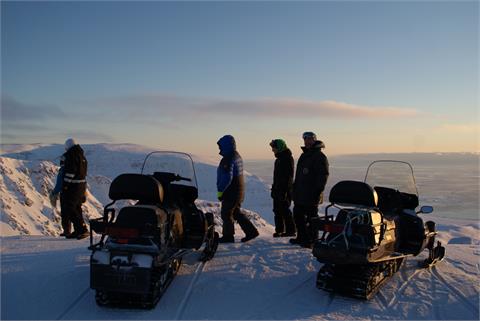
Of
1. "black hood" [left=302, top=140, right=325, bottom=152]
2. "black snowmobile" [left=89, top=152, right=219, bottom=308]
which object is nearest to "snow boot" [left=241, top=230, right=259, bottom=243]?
"black snowmobile" [left=89, top=152, right=219, bottom=308]

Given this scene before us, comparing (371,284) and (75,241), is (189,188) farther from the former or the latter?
(371,284)

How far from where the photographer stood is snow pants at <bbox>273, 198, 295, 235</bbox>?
315 inches

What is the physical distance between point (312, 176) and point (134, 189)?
3.09 meters

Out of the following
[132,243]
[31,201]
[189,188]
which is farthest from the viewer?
[31,201]

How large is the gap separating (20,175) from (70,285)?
12.6m

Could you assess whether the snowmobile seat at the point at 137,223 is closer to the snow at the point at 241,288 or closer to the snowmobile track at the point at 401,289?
the snow at the point at 241,288

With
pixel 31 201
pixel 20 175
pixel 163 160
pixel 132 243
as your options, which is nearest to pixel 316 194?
pixel 163 160

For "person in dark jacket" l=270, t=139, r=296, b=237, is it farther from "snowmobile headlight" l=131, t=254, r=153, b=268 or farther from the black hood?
"snowmobile headlight" l=131, t=254, r=153, b=268

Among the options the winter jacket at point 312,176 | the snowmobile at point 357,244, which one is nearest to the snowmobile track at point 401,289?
the snowmobile at point 357,244

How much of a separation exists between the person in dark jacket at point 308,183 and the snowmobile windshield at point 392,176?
76cm

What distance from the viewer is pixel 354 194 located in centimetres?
548

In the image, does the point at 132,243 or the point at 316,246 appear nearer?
the point at 132,243

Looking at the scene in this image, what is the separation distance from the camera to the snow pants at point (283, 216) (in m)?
8.01

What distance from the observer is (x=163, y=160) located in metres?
6.79
